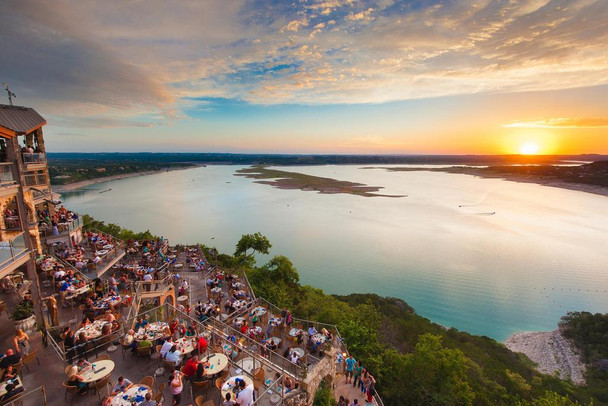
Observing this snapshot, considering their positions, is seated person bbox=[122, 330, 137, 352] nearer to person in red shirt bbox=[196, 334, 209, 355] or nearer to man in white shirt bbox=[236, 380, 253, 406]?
person in red shirt bbox=[196, 334, 209, 355]

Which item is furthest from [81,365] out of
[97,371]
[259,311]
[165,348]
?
[259,311]

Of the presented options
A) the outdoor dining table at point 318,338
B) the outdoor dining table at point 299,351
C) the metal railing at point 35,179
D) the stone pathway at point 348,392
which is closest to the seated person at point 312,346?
the outdoor dining table at point 318,338

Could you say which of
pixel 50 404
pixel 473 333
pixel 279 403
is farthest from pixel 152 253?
pixel 473 333

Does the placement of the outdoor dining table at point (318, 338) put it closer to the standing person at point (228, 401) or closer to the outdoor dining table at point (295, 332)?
the outdoor dining table at point (295, 332)

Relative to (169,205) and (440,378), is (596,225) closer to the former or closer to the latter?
(440,378)

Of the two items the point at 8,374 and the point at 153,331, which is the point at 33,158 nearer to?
the point at 8,374
